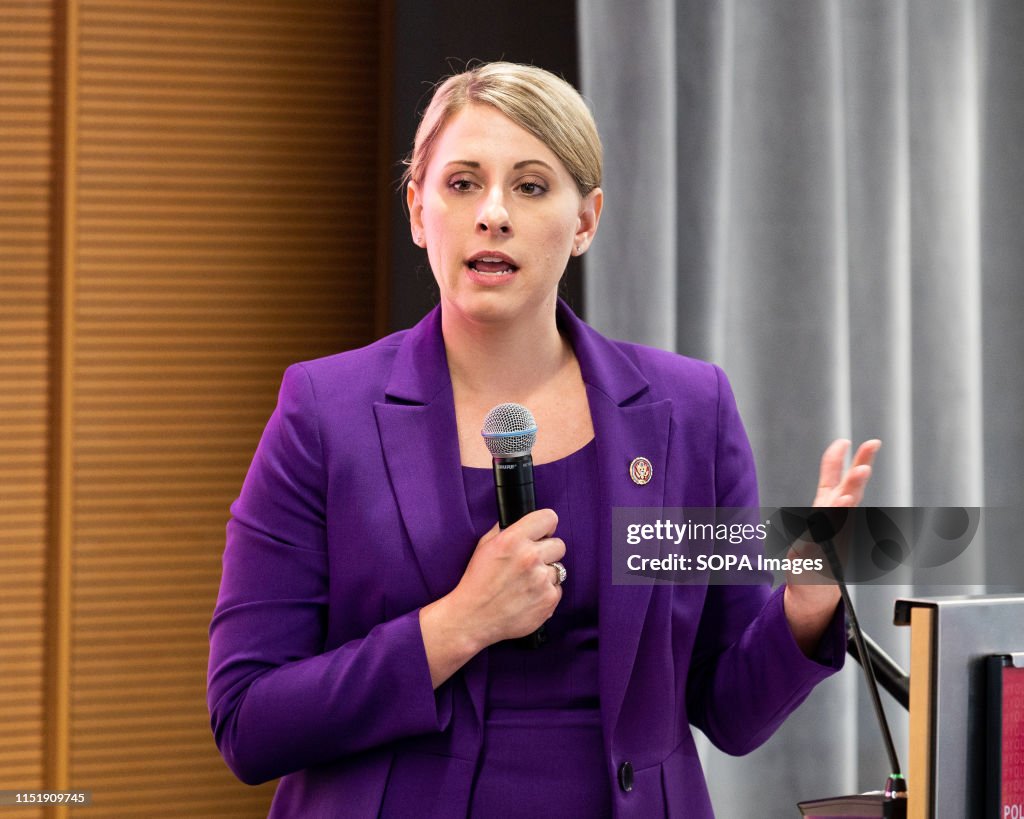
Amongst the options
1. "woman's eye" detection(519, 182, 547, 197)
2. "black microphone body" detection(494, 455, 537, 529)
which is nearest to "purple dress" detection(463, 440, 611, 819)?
"black microphone body" detection(494, 455, 537, 529)

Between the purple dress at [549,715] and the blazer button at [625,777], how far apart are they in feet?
0.07

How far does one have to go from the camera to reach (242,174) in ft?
7.54

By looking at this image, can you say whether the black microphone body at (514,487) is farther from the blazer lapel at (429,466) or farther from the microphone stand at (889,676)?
the microphone stand at (889,676)

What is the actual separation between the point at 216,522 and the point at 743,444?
1.12 m

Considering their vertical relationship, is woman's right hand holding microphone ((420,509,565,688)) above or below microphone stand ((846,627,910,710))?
above

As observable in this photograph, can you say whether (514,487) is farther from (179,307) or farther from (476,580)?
(179,307)

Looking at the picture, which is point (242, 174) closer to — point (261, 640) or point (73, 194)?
point (73, 194)

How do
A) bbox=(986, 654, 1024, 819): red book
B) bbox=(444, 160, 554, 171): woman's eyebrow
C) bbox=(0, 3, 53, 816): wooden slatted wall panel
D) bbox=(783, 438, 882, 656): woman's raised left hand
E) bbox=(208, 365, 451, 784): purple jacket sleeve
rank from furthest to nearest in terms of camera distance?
bbox=(0, 3, 53, 816): wooden slatted wall panel → bbox=(444, 160, 554, 171): woman's eyebrow → bbox=(208, 365, 451, 784): purple jacket sleeve → bbox=(783, 438, 882, 656): woman's raised left hand → bbox=(986, 654, 1024, 819): red book

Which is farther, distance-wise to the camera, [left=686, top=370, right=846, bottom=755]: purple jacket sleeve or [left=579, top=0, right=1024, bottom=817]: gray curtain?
[left=579, top=0, right=1024, bottom=817]: gray curtain

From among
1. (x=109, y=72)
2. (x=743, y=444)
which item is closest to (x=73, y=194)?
(x=109, y=72)

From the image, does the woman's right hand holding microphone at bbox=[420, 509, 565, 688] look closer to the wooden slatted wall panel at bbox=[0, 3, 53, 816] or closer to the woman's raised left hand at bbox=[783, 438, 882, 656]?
the woman's raised left hand at bbox=[783, 438, 882, 656]

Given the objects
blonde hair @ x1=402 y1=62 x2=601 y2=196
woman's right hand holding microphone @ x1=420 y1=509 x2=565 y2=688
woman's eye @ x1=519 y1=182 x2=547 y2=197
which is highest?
blonde hair @ x1=402 y1=62 x2=601 y2=196
